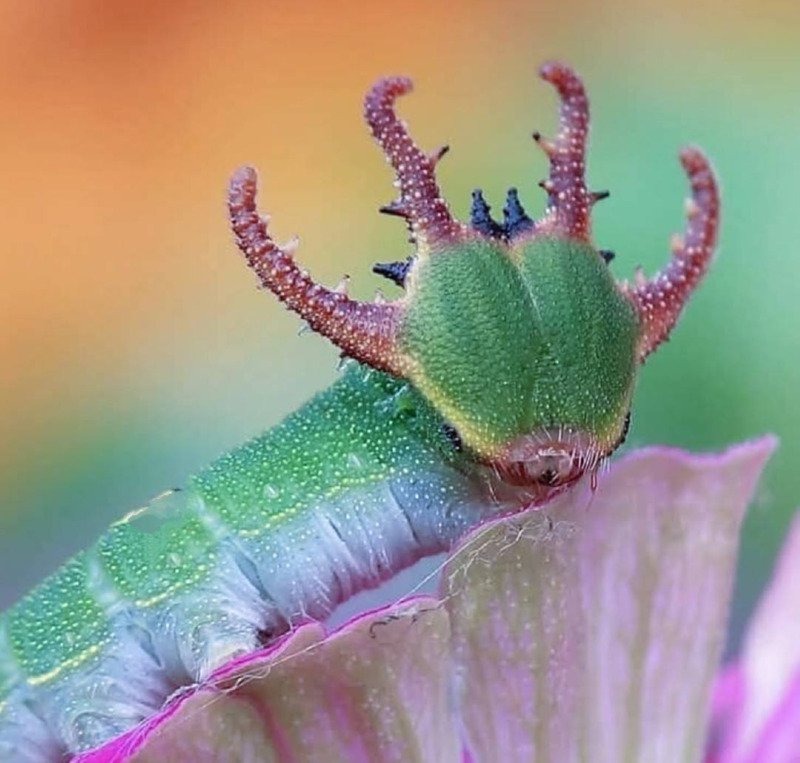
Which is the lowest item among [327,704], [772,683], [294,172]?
[772,683]

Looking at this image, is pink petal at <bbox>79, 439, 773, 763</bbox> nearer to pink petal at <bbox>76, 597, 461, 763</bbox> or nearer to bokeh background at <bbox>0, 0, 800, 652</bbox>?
pink petal at <bbox>76, 597, 461, 763</bbox>

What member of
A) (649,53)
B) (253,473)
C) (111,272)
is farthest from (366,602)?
(649,53)

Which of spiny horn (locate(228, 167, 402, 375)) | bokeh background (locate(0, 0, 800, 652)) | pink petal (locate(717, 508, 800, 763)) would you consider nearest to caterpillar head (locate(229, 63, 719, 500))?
spiny horn (locate(228, 167, 402, 375))

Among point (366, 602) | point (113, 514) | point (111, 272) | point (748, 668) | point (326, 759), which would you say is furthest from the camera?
point (111, 272)

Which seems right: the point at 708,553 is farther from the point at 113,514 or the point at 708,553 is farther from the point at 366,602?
the point at 113,514

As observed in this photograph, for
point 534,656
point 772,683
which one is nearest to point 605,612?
point 534,656

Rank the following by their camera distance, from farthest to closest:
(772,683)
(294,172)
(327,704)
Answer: (294,172)
(772,683)
(327,704)

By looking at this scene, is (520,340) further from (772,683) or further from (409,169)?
(772,683)
